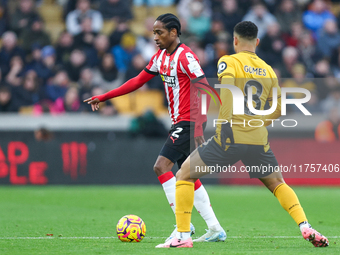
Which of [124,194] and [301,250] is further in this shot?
[124,194]

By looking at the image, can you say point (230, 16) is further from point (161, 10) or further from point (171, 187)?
point (171, 187)

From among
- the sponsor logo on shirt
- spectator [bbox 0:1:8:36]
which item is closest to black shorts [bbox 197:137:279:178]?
the sponsor logo on shirt

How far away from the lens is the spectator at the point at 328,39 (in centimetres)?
1606

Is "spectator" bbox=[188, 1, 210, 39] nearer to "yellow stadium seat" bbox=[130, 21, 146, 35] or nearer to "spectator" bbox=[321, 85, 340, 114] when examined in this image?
"yellow stadium seat" bbox=[130, 21, 146, 35]

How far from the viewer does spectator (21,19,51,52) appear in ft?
51.7

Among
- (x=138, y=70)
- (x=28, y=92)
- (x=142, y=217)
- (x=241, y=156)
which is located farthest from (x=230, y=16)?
(x=241, y=156)

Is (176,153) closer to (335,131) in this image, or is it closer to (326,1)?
(335,131)

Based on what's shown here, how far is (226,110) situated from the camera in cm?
498

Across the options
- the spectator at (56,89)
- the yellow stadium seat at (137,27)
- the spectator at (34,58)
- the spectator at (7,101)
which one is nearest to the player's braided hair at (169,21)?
the spectator at (56,89)

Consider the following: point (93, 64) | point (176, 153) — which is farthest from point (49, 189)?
point (176, 153)

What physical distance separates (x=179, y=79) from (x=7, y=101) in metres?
9.15

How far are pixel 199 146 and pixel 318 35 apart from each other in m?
12.3

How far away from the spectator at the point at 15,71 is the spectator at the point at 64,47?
106 cm

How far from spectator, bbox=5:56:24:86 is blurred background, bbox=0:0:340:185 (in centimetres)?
3
